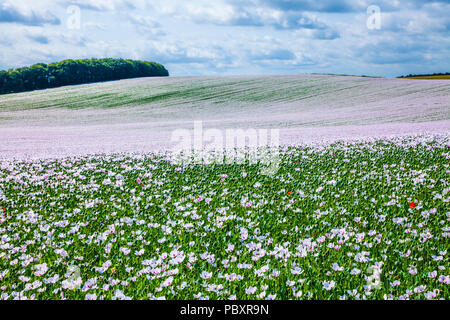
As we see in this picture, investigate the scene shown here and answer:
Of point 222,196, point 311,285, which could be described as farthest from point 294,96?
point 311,285

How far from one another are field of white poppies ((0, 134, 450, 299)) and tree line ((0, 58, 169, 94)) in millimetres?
67426

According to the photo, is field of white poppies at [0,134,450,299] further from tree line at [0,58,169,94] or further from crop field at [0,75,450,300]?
tree line at [0,58,169,94]

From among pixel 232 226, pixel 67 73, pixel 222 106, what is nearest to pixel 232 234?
pixel 232 226

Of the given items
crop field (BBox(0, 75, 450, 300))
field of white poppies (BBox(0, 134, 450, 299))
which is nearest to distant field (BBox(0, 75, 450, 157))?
crop field (BBox(0, 75, 450, 300))

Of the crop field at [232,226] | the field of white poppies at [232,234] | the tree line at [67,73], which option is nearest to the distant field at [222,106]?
the tree line at [67,73]

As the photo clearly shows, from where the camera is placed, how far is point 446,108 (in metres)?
33.6

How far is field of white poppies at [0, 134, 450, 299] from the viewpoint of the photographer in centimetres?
412

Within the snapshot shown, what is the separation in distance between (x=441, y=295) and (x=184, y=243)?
11.1 ft

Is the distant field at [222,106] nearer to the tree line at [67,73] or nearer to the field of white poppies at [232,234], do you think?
the tree line at [67,73]

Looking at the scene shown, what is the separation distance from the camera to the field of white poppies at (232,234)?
4.12 metres

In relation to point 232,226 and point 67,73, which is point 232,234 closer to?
point 232,226

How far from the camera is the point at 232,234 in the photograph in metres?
5.70

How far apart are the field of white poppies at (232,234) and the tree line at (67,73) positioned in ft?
221

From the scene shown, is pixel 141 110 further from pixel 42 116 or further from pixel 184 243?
pixel 184 243
